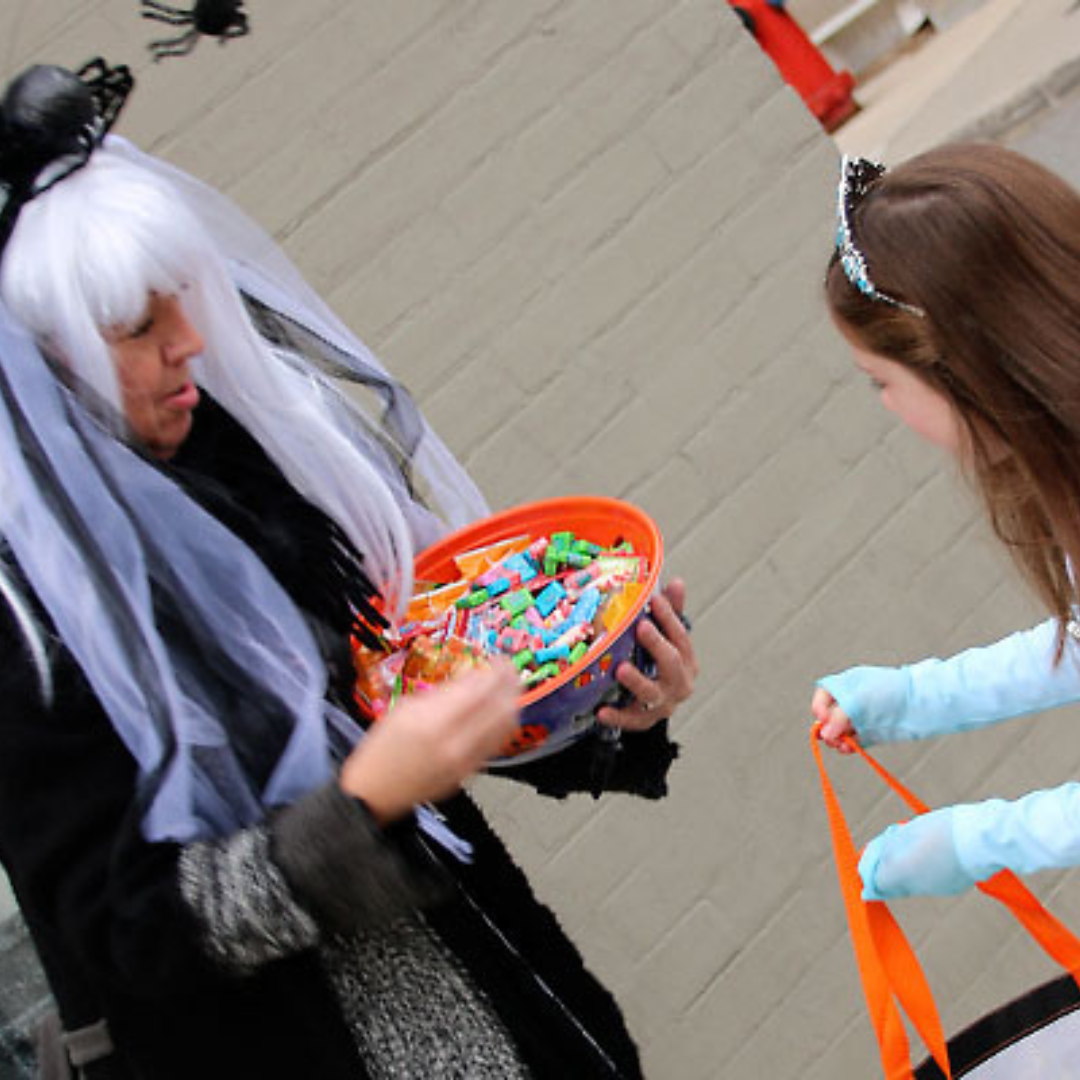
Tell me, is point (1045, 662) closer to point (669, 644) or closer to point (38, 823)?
point (669, 644)

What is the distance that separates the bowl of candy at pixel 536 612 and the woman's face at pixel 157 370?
0.31 meters

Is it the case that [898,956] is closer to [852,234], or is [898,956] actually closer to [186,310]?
[852,234]

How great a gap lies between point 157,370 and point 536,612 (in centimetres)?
45

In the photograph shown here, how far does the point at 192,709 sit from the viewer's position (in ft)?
3.64

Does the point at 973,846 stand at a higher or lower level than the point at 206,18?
lower

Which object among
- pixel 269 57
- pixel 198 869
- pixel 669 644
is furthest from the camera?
pixel 269 57

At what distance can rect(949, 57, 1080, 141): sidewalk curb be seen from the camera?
18.2 feet

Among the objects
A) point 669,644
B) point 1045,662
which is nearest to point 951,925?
point 1045,662

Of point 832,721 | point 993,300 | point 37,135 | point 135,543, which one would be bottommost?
point 832,721

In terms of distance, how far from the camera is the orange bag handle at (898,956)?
145cm

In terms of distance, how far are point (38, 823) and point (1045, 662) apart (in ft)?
3.70

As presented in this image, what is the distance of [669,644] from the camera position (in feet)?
4.67

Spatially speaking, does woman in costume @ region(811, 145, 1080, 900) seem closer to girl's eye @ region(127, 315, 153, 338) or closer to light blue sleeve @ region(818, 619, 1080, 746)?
light blue sleeve @ region(818, 619, 1080, 746)

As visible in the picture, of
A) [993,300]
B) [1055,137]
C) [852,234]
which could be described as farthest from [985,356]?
[1055,137]
